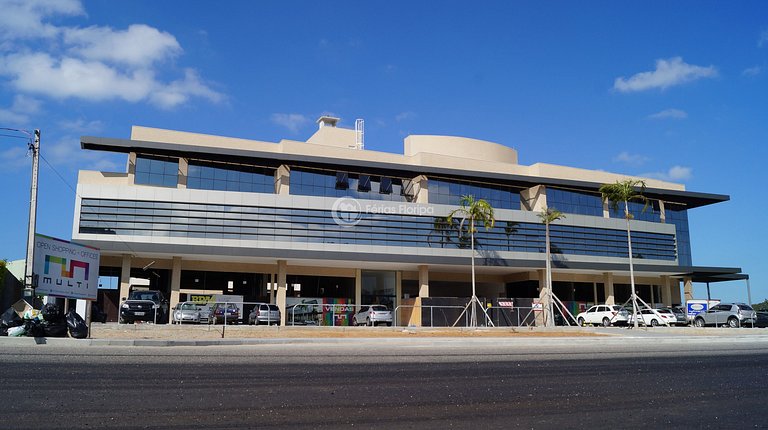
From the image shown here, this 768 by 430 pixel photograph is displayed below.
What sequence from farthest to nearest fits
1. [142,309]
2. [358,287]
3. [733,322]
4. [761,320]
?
[358,287] < [761,320] < [733,322] < [142,309]

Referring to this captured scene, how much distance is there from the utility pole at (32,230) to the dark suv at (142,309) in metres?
10.9

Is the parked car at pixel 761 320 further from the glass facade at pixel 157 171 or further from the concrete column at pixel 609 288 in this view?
the glass facade at pixel 157 171

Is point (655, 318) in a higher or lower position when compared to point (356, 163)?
lower

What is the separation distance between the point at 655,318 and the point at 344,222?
949 inches

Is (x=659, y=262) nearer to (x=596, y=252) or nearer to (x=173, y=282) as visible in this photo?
(x=596, y=252)

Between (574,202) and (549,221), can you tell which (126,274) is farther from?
(574,202)

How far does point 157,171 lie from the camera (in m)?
44.2

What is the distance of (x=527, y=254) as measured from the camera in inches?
2023

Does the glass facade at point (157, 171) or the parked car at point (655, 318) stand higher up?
the glass facade at point (157, 171)

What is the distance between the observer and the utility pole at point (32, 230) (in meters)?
20.6

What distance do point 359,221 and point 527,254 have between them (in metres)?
15.0

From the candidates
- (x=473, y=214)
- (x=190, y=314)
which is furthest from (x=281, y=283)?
(x=473, y=214)

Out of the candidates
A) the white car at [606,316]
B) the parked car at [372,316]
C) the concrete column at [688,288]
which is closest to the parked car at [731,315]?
the white car at [606,316]

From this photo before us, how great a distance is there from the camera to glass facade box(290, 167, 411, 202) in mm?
47344
